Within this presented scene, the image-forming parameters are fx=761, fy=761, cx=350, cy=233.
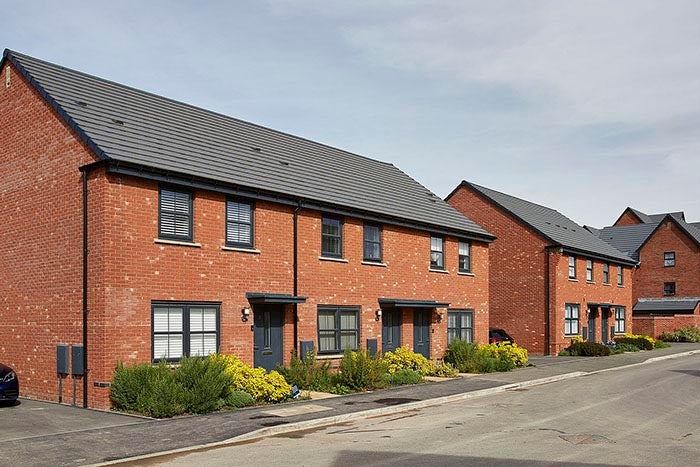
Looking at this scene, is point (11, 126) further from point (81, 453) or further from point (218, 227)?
point (81, 453)

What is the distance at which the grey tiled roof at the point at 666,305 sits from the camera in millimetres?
58625

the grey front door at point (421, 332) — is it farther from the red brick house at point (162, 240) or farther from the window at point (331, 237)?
the window at point (331, 237)

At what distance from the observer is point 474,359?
27.7m

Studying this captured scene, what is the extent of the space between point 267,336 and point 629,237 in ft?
171

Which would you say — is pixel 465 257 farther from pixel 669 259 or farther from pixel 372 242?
pixel 669 259

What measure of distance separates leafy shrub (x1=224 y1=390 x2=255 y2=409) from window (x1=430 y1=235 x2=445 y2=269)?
1292 centimetres

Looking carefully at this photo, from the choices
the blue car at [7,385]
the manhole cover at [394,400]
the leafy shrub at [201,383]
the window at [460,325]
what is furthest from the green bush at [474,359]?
the blue car at [7,385]

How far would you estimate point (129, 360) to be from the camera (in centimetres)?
1783

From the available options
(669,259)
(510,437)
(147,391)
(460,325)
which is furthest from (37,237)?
(669,259)

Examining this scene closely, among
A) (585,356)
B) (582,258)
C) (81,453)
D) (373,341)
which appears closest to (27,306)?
(81,453)

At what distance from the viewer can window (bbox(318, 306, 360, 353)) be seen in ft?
78.5

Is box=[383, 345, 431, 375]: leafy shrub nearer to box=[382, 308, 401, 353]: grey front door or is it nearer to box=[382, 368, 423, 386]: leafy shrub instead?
box=[382, 368, 423, 386]: leafy shrub

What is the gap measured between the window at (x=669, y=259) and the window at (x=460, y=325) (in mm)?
37002

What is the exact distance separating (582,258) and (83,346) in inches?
1224
